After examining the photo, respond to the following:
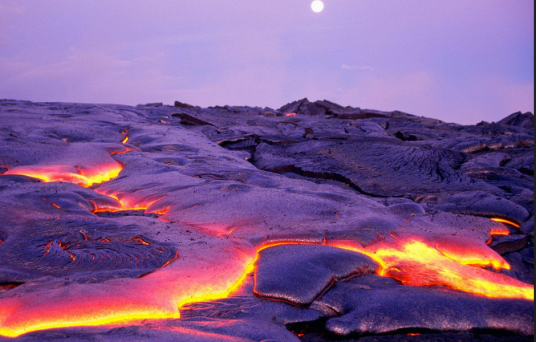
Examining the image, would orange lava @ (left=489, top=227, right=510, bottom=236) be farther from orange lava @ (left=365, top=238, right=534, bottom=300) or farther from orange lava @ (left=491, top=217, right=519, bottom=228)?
orange lava @ (left=365, top=238, right=534, bottom=300)

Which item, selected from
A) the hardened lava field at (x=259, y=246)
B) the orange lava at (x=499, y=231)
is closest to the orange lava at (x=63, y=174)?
the hardened lava field at (x=259, y=246)

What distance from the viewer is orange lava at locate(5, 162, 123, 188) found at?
13.6 feet

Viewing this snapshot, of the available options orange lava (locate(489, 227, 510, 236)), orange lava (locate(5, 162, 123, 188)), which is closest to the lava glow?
orange lava (locate(489, 227, 510, 236))

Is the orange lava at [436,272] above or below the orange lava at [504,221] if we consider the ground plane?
below

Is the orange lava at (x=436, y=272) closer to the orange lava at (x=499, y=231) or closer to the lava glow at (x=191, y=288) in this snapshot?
the lava glow at (x=191, y=288)

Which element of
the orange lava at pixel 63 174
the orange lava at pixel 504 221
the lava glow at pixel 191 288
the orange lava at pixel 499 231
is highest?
the orange lava at pixel 504 221

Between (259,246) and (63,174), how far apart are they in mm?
2537

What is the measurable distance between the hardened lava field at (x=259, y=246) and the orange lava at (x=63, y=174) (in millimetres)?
13

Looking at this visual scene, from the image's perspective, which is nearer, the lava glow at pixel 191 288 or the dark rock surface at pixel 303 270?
the lava glow at pixel 191 288

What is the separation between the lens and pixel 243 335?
1803mm

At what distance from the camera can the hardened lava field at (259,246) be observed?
190 cm

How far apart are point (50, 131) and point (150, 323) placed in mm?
5003

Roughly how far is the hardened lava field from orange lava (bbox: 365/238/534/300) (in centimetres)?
1

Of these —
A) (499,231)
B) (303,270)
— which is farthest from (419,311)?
(499,231)
